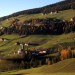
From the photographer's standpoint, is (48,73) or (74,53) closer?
(48,73)

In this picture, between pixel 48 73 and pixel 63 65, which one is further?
pixel 63 65

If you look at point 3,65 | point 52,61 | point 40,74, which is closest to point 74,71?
point 40,74

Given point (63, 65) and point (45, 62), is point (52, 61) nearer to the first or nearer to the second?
point (45, 62)

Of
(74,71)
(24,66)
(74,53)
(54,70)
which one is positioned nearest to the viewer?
(74,71)

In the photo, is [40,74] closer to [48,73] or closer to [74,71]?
[48,73]

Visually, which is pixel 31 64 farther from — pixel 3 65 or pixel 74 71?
pixel 74 71

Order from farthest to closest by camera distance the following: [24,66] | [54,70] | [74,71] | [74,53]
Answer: [74,53] → [24,66] → [54,70] → [74,71]

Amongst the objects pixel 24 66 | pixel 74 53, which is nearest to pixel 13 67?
pixel 24 66

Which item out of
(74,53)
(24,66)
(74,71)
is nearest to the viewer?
(74,71)
